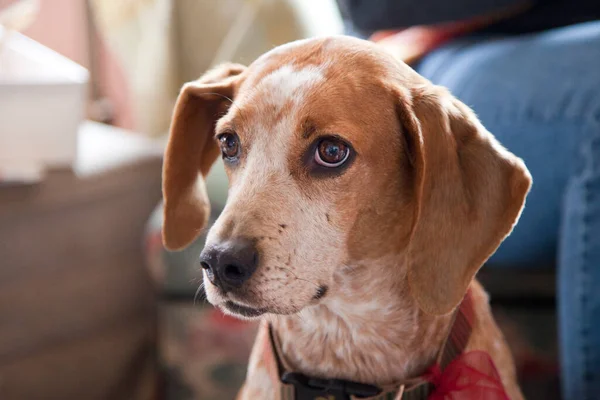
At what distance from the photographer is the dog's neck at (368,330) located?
1150 millimetres

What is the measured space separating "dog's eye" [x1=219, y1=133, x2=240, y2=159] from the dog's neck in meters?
0.25

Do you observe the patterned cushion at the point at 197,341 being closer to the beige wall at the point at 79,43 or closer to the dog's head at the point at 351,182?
the dog's head at the point at 351,182

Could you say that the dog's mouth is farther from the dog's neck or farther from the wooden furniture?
the wooden furniture

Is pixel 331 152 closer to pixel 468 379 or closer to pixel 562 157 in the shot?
pixel 468 379

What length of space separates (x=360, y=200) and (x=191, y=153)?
1.15 feet

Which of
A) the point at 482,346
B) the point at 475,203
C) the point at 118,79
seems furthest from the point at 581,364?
the point at 118,79

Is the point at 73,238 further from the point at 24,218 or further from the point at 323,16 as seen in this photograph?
the point at 323,16

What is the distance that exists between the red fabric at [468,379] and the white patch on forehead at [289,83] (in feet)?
1.49

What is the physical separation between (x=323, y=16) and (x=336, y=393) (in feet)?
5.11

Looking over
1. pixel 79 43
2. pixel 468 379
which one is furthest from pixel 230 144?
pixel 79 43

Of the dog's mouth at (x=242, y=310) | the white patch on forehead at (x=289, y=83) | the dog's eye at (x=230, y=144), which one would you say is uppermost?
the white patch on forehead at (x=289, y=83)

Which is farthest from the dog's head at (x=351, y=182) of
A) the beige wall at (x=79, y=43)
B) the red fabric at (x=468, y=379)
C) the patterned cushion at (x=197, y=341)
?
the beige wall at (x=79, y=43)

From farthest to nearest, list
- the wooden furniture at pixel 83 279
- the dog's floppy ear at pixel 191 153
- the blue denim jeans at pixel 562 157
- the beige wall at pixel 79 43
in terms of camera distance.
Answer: the beige wall at pixel 79 43
the wooden furniture at pixel 83 279
the blue denim jeans at pixel 562 157
the dog's floppy ear at pixel 191 153

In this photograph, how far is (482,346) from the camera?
1.20 meters
